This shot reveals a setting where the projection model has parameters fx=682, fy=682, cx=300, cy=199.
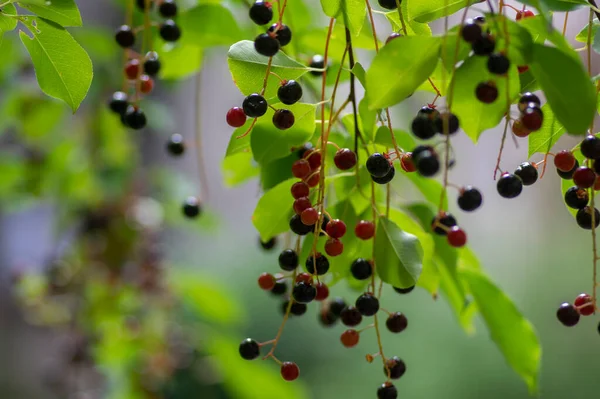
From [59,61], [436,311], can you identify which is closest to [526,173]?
[59,61]

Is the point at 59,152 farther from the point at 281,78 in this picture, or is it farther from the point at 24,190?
the point at 281,78

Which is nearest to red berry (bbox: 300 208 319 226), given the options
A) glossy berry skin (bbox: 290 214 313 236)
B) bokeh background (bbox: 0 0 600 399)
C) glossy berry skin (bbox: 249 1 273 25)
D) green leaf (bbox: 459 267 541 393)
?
glossy berry skin (bbox: 290 214 313 236)

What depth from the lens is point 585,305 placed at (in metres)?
0.45

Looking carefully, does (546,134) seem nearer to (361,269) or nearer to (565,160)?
(565,160)

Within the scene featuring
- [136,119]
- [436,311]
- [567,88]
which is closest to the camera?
[567,88]

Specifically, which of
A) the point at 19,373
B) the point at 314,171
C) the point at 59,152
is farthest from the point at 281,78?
the point at 19,373

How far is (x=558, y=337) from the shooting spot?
2061 mm

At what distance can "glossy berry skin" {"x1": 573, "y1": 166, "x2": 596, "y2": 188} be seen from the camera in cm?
38

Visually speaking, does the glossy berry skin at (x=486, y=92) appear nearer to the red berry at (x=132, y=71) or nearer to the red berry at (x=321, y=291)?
the red berry at (x=321, y=291)

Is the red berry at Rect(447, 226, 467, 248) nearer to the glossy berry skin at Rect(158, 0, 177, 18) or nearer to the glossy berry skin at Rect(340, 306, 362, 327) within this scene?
the glossy berry skin at Rect(340, 306, 362, 327)

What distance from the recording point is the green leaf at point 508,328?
0.56 metres

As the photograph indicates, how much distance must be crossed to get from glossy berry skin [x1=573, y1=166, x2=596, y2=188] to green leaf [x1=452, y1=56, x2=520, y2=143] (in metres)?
0.06

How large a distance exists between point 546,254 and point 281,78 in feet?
6.59

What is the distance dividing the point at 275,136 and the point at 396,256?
0.11 meters
